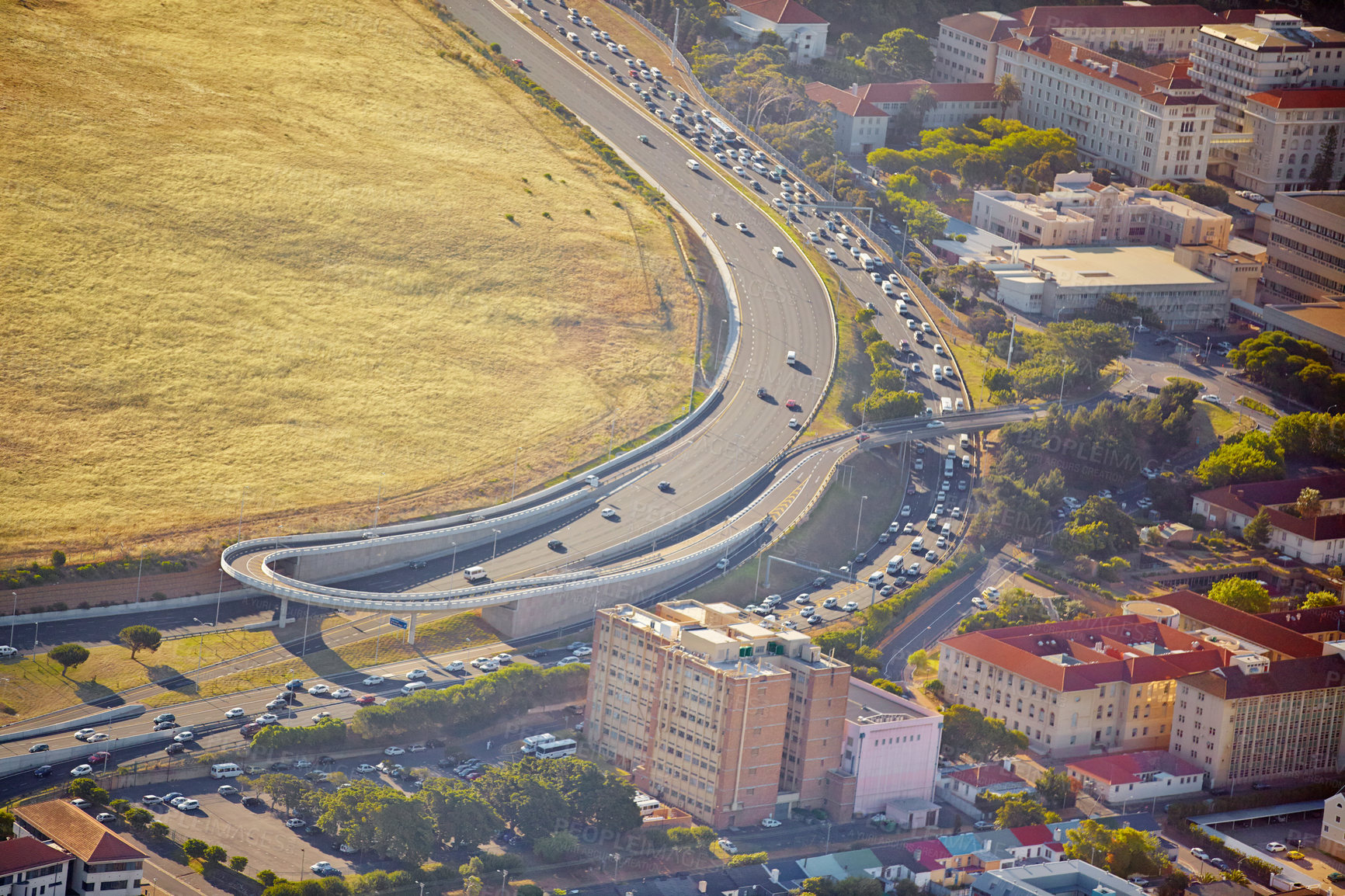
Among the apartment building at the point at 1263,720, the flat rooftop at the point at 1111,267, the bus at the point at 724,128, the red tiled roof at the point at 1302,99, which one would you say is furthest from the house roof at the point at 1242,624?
the red tiled roof at the point at 1302,99

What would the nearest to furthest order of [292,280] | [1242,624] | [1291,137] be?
[1242,624]
[292,280]
[1291,137]

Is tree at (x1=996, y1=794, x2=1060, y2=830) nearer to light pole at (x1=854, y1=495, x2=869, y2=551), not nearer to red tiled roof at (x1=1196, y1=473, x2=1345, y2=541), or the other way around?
light pole at (x1=854, y1=495, x2=869, y2=551)

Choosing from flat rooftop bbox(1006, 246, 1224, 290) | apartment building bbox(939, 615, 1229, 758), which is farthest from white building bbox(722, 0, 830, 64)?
apartment building bbox(939, 615, 1229, 758)

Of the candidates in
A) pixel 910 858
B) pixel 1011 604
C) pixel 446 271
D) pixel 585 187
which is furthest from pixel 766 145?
pixel 910 858

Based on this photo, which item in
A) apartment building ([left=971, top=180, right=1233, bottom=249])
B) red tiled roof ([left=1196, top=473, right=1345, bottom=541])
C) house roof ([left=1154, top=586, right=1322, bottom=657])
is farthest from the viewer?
apartment building ([left=971, top=180, right=1233, bottom=249])

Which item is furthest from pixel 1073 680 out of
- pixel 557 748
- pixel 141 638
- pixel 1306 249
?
pixel 1306 249

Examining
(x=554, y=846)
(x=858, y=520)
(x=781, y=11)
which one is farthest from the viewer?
(x=781, y=11)

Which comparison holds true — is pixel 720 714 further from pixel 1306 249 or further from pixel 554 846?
pixel 1306 249
